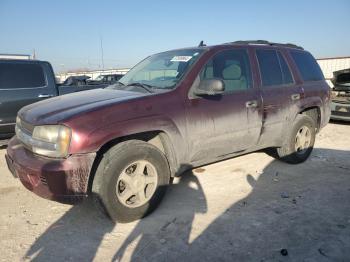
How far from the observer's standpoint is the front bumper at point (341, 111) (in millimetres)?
8938

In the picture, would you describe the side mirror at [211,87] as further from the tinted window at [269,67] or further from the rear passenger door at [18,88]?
the rear passenger door at [18,88]

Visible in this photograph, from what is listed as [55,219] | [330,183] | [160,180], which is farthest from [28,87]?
[330,183]

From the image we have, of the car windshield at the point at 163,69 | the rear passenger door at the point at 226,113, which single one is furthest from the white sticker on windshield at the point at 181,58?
the rear passenger door at the point at 226,113

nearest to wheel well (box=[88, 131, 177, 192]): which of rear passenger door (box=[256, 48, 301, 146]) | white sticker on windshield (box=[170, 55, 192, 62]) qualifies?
white sticker on windshield (box=[170, 55, 192, 62])

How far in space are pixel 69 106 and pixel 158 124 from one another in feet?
3.08

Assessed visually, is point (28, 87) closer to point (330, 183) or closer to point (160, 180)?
point (160, 180)

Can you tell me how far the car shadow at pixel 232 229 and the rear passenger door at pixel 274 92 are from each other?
2.52 feet

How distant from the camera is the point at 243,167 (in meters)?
5.38

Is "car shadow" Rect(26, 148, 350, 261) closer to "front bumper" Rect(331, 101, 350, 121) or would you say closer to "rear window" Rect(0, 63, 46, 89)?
"rear window" Rect(0, 63, 46, 89)

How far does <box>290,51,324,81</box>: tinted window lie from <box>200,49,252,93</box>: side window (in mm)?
1293

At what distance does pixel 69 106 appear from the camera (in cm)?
346

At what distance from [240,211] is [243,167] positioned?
167 cm

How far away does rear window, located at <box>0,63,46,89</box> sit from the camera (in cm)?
620

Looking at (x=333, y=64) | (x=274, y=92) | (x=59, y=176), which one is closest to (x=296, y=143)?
(x=274, y=92)
